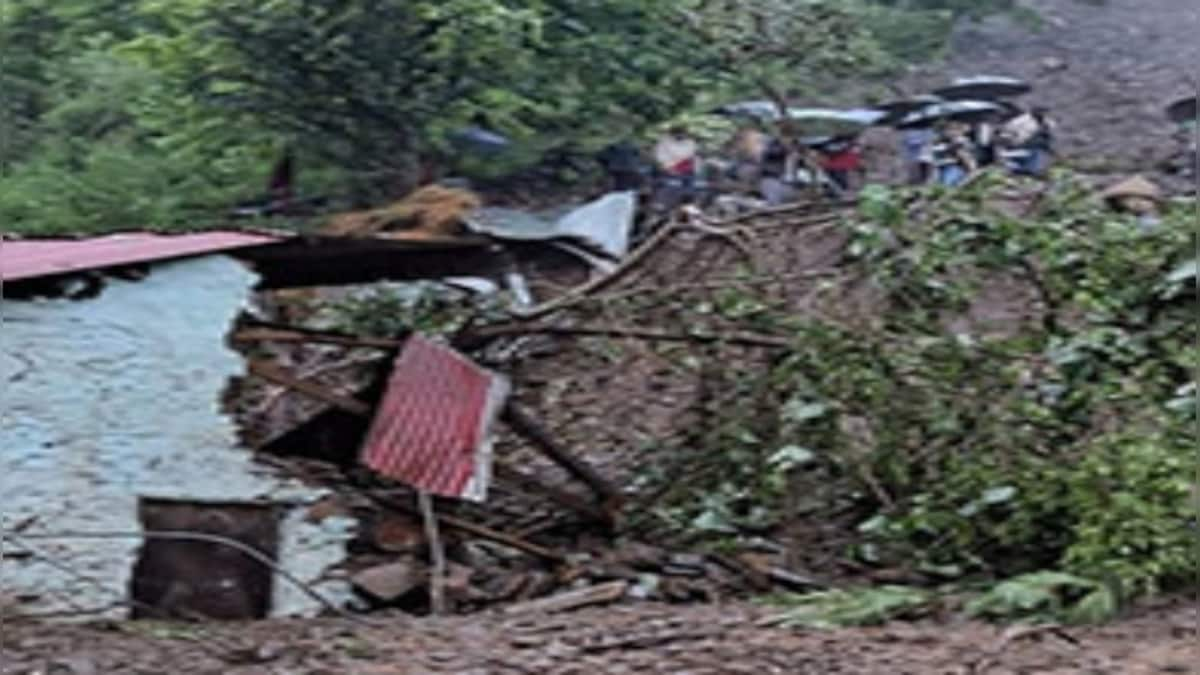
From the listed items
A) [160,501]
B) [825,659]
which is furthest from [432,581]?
[825,659]

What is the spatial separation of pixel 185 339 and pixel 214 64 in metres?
9.07

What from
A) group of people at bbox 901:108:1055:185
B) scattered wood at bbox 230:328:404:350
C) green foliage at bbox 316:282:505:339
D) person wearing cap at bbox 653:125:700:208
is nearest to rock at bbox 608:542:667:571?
scattered wood at bbox 230:328:404:350

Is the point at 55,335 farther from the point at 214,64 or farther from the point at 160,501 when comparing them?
the point at 214,64

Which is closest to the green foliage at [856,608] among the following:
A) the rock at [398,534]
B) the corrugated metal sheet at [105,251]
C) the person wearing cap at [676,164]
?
the rock at [398,534]

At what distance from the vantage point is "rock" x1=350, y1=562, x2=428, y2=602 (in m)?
5.95

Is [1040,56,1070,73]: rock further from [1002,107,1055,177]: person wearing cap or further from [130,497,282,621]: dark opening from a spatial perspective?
[130,497,282,621]: dark opening

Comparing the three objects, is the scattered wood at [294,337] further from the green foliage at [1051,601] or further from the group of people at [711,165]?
the group of people at [711,165]

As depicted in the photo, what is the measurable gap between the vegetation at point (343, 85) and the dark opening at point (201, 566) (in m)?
7.68

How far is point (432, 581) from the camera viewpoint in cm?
593

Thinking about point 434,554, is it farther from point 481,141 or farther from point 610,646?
point 481,141

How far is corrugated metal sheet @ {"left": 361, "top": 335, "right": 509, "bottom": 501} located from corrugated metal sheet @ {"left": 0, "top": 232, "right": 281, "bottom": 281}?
725 mm

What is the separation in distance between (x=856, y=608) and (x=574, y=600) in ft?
3.57

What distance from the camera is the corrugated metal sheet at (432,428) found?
5.98 meters

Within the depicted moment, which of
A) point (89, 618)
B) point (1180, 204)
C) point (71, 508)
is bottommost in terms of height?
point (89, 618)
